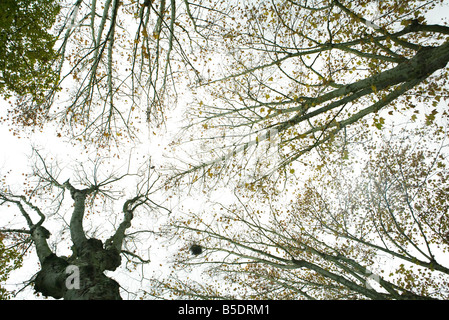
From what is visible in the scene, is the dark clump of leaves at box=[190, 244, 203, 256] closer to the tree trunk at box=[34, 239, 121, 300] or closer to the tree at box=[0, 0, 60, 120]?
the tree trunk at box=[34, 239, 121, 300]

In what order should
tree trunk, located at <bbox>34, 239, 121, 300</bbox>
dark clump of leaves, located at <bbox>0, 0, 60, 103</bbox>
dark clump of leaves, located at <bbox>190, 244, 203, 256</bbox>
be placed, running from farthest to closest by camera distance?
dark clump of leaves, located at <bbox>190, 244, 203, 256</bbox>, dark clump of leaves, located at <bbox>0, 0, 60, 103</bbox>, tree trunk, located at <bbox>34, 239, 121, 300</bbox>

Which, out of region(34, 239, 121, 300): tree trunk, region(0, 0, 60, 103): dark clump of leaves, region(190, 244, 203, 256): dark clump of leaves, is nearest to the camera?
region(34, 239, 121, 300): tree trunk

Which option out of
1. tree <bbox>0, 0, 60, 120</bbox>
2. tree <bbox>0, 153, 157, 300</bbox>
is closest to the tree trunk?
tree <bbox>0, 153, 157, 300</bbox>

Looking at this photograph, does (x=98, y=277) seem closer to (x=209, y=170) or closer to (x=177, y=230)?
(x=209, y=170)

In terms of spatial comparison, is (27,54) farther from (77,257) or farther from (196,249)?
(196,249)

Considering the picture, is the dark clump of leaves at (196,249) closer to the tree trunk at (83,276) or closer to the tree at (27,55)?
the tree trunk at (83,276)

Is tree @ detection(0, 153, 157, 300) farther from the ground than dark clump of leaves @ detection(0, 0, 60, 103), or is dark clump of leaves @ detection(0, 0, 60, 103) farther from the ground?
dark clump of leaves @ detection(0, 0, 60, 103)

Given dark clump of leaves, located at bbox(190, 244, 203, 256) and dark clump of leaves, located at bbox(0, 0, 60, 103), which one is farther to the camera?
dark clump of leaves, located at bbox(190, 244, 203, 256)

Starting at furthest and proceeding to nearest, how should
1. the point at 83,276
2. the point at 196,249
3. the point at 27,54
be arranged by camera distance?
the point at 196,249, the point at 27,54, the point at 83,276

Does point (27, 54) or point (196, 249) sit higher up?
point (27, 54)

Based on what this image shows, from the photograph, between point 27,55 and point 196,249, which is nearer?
point 27,55

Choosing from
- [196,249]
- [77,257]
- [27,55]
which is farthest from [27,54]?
[196,249]
